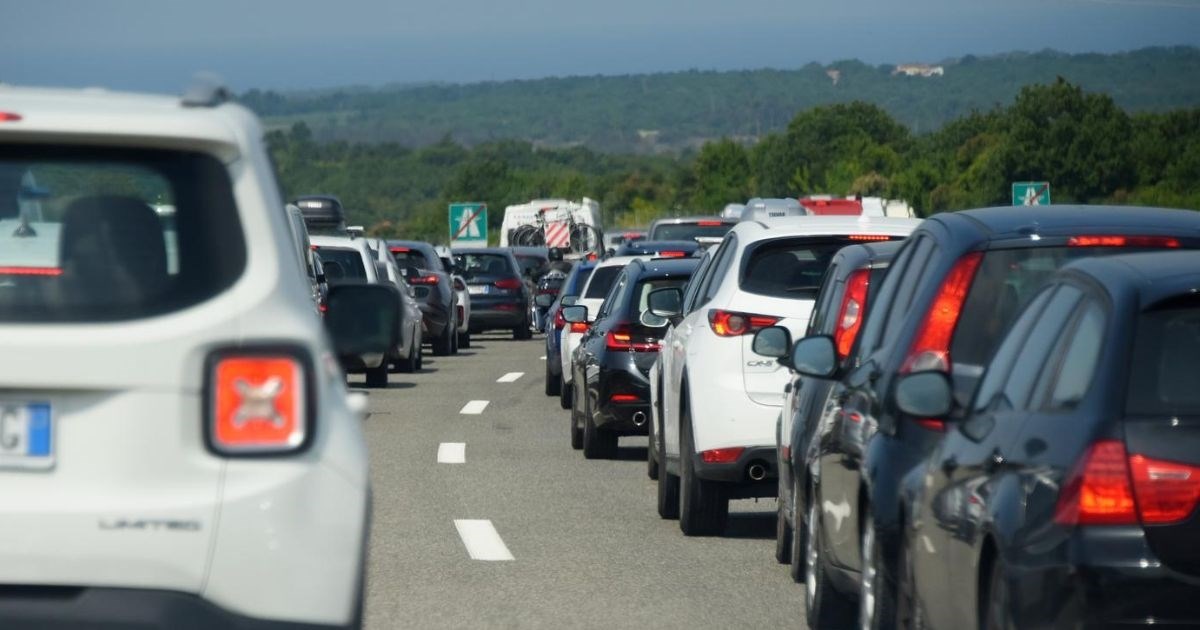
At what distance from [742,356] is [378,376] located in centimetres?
1488

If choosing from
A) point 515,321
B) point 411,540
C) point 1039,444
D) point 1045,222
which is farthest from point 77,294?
point 515,321

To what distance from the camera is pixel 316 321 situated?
498 centimetres

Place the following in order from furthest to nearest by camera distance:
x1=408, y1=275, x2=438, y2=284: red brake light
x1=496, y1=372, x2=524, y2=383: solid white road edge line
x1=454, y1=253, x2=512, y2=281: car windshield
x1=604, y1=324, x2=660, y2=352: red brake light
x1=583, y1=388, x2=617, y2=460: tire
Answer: x1=454, y1=253, x2=512, y2=281: car windshield → x1=408, y1=275, x2=438, y2=284: red brake light → x1=496, y1=372, x2=524, y2=383: solid white road edge line → x1=583, y1=388, x2=617, y2=460: tire → x1=604, y1=324, x2=660, y2=352: red brake light

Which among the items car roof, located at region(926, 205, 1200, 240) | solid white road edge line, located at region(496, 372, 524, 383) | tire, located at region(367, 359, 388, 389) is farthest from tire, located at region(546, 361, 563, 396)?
car roof, located at region(926, 205, 1200, 240)

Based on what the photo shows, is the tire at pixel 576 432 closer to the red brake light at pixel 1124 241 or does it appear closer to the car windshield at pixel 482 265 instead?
the red brake light at pixel 1124 241

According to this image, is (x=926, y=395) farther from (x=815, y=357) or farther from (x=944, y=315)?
(x=815, y=357)

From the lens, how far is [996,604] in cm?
538

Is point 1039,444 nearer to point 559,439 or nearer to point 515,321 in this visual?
point 559,439

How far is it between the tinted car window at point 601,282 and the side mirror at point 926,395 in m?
16.9

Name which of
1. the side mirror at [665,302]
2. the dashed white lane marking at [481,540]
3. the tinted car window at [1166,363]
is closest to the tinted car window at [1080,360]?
the tinted car window at [1166,363]

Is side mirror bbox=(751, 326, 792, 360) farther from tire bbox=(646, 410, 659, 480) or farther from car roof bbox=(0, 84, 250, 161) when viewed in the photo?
car roof bbox=(0, 84, 250, 161)

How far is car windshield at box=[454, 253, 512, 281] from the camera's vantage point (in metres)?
41.2

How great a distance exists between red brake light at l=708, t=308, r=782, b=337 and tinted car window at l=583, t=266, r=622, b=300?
11.6 m

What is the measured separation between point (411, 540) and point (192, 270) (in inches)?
275
